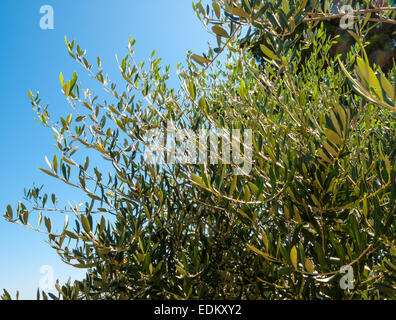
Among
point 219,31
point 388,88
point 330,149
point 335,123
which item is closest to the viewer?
point 388,88

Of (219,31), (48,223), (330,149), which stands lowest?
(48,223)

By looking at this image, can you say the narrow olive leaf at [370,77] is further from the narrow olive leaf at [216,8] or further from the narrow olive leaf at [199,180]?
the narrow olive leaf at [216,8]

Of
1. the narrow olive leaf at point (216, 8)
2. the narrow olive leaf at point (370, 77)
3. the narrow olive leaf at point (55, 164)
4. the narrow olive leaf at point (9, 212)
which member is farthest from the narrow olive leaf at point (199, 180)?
the narrow olive leaf at point (9, 212)

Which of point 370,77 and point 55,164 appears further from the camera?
point 55,164

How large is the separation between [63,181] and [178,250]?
94 cm

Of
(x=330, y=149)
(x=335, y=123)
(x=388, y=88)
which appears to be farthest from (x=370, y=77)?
(x=330, y=149)

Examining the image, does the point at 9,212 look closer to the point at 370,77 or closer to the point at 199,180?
the point at 199,180

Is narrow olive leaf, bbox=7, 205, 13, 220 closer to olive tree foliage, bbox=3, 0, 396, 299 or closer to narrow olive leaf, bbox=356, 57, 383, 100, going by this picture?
olive tree foliage, bbox=3, 0, 396, 299

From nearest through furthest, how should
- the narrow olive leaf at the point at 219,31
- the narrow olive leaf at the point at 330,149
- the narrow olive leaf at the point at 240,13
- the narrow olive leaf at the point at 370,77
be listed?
the narrow olive leaf at the point at 370,77, the narrow olive leaf at the point at 330,149, the narrow olive leaf at the point at 240,13, the narrow olive leaf at the point at 219,31

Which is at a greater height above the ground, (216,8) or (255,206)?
(216,8)

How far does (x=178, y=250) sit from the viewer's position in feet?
6.73
